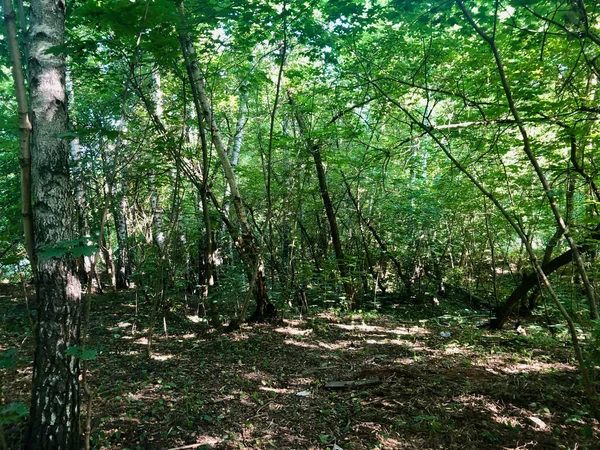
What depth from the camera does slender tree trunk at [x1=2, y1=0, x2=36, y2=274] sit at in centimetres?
213

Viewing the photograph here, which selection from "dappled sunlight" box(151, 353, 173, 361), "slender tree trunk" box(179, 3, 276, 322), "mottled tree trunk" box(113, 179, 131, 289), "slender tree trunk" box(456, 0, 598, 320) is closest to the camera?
"slender tree trunk" box(456, 0, 598, 320)

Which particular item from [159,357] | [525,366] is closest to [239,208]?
[159,357]

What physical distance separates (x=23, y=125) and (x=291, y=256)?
4995 mm

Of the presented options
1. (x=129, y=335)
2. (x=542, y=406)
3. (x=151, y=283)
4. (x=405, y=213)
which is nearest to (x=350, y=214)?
(x=405, y=213)

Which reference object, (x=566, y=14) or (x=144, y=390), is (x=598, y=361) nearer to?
(x=566, y=14)

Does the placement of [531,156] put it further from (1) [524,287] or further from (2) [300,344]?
(1) [524,287]

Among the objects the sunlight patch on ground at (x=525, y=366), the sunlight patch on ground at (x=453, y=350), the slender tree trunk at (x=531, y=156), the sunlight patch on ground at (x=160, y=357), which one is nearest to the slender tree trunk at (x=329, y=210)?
the sunlight patch on ground at (x=453, y=350)

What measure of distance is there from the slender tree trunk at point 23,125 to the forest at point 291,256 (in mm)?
12

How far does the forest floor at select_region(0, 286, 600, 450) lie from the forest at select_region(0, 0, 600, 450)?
0.09 ft

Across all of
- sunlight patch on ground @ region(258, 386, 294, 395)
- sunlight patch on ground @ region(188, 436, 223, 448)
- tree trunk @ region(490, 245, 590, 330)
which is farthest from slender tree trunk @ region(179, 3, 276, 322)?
tree trunk @ region(490, 245, 590, 330)

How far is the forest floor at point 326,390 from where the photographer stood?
3.03 meters

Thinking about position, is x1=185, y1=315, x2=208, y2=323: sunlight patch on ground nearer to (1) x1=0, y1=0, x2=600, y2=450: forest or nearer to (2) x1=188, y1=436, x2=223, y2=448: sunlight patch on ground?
(1) x1=0, y1=0, x2=600, y2=450: forest

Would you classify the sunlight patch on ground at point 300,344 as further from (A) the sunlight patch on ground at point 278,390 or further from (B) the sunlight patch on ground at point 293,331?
(A) the sunlight patch on ground at point 278,390

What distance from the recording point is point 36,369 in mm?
2340
